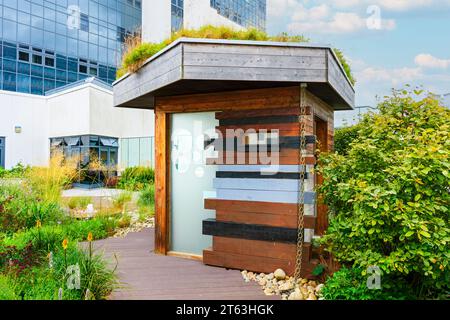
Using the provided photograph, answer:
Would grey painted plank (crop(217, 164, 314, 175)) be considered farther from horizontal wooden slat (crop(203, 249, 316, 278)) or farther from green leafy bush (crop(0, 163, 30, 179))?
green leafy bush (crop(0, 163, 30, 179))

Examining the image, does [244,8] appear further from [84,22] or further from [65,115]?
[84,22]

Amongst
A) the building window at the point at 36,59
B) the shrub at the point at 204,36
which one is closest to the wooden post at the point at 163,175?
the shrub at the point at 204,36

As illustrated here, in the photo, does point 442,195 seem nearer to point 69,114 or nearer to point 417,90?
point 417,90

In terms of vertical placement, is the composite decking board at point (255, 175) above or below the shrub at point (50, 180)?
above

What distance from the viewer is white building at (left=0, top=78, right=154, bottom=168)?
707 inches

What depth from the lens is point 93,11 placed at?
25594 mm

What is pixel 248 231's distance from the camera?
466 cm

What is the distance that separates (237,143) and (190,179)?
1004 millimetres

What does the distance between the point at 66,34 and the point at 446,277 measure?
26.5 metres

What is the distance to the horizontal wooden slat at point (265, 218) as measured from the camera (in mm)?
4367

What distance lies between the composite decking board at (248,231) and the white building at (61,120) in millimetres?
14274

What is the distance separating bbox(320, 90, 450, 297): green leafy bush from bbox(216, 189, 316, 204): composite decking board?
48cm

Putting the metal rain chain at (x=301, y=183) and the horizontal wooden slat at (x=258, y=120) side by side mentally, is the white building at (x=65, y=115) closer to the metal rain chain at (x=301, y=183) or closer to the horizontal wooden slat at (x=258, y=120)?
the horizontal wooden slat at (x=258, y=120)

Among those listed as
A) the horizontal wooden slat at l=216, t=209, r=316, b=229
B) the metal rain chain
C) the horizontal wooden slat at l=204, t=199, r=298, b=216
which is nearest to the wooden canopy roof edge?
the metal rain chain
